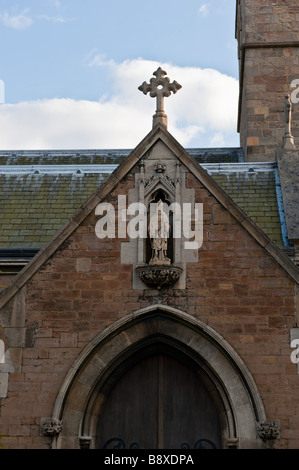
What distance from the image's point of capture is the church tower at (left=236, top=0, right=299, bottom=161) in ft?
77.0

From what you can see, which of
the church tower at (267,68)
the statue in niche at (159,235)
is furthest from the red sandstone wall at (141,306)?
the church tower at (267,68)

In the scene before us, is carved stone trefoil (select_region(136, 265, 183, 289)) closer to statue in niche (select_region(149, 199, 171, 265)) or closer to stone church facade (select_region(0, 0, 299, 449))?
stone church facade (select_region(0, 0, 299, 449))

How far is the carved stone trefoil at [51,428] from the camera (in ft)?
44.0

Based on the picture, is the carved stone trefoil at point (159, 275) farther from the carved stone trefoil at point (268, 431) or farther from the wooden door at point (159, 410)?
the carved stone trefoil at point (268, 431)

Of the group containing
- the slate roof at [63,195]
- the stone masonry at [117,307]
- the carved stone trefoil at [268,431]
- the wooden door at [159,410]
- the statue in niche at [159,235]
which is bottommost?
the carved stone trefoil at [268,431]

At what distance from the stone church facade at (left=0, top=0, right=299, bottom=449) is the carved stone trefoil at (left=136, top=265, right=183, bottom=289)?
2 centimetres

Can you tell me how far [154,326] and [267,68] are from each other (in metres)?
12.3

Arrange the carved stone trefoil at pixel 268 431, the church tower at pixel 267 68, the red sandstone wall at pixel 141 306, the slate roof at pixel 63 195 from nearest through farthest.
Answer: the carved stone trefoil at pixel 268 431, the red sandstone wall at pixel 141 306, the slate roof at pixel 63 195, the church tower at pixel 267 68

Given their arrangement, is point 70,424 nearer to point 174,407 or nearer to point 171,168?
point 174,407

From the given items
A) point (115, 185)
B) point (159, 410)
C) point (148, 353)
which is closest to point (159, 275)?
point (148, 353)

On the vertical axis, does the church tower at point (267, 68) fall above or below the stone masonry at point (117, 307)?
above

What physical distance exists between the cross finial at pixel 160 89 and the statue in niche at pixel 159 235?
206cm

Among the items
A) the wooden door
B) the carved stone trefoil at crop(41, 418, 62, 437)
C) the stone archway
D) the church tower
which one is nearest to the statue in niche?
the stone archway

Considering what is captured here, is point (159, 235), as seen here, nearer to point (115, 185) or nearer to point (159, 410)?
point (115, 185)
